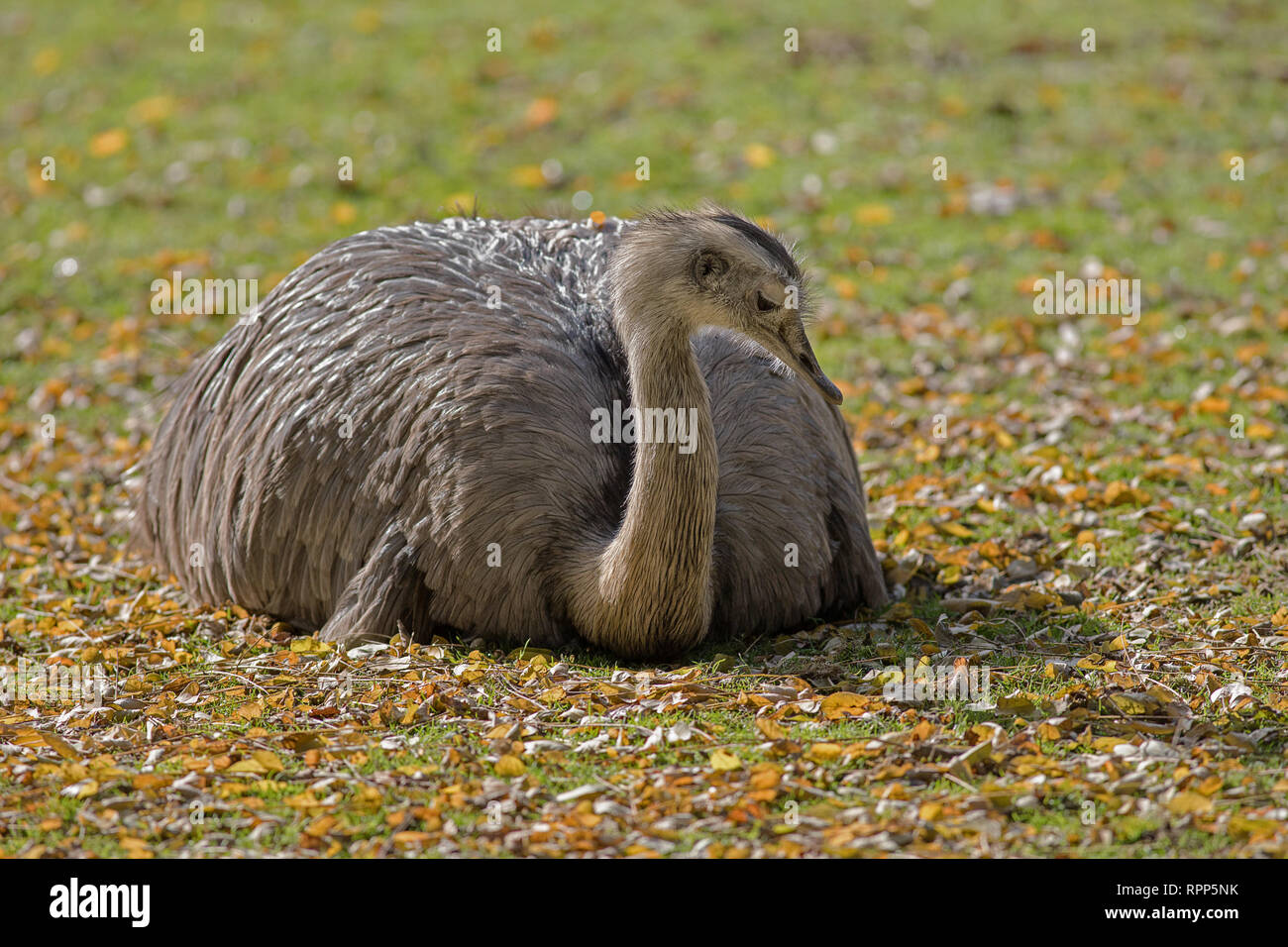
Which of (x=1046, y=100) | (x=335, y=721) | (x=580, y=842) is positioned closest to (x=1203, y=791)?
(x=580, y=842)

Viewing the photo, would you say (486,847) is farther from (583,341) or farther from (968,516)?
(968,516)

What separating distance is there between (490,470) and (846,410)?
12.9ft

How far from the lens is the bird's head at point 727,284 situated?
239 inches

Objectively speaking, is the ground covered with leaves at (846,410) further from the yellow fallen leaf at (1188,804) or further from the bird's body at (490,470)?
the bird's body at (490,470)

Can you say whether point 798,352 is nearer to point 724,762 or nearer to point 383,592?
point 724,762

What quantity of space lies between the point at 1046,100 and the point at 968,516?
25.4ft

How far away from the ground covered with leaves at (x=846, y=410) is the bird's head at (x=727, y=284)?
4.28ft

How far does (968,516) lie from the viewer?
27.3ft

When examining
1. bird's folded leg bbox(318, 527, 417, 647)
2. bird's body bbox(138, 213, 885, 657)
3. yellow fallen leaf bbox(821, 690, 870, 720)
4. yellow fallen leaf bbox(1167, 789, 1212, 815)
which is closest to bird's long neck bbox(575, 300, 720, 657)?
bird's body bbox(138, 213, 885, 657)

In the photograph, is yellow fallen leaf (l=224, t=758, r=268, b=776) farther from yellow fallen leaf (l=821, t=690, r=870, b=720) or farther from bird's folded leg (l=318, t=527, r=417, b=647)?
yellow fallen leaf (l=821, t=690, r=870, b=720)

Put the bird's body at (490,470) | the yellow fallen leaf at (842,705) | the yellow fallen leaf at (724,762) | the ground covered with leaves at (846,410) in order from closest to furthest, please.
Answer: the ground covered with leaves at (846,410) < the yellow fallen leaf at (724,762) < the yellow fallen leaf at (842,705) < the bird's body at (490,470)

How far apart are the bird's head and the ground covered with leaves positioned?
4.28 ft

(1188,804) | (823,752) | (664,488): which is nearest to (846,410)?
(664,488)

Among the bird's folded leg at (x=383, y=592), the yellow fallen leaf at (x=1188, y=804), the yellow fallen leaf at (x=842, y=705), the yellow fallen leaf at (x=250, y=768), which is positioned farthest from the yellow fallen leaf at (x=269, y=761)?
the yellow fallen leaf at (x=1188, y=804)
